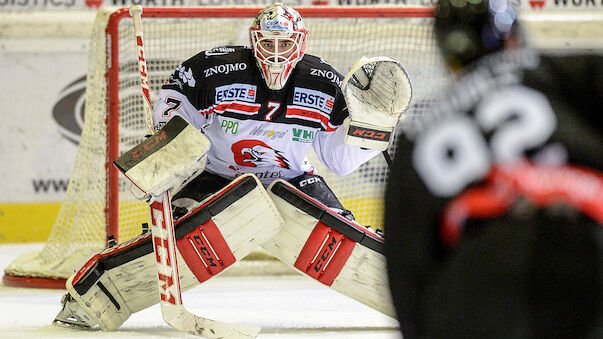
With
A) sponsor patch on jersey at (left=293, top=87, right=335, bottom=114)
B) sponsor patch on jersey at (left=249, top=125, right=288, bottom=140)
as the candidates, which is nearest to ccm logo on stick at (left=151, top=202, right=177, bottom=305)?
sponsor patch on jersey at (left=249, top=125, right=288, bottom=140)

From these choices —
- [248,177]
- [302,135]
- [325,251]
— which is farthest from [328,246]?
[302,135]

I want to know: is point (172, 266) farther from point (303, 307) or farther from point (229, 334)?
point (303, 307)

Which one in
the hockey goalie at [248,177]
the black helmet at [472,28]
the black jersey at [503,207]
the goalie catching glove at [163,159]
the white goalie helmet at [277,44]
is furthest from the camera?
the white goalie helmet at [277,44]

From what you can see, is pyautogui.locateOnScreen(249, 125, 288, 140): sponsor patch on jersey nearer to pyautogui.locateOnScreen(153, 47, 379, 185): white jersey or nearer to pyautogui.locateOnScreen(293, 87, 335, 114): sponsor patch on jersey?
pyautogui.locateOnScreen(153, 47, 379, 185): white jersey

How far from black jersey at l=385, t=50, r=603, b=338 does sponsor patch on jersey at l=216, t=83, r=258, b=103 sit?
1766mm

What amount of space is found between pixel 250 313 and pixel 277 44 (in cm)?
97

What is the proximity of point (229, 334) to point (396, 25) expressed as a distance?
196 centimetres

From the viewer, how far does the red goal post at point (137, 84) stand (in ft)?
13.1

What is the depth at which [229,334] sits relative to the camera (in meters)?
2.74

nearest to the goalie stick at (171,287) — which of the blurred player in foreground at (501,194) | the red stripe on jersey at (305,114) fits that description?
the red stripe on jersey at (305,114)

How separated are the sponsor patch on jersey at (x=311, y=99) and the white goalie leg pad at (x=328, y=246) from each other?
1.06 ft

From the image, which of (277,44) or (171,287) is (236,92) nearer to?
(277,44)

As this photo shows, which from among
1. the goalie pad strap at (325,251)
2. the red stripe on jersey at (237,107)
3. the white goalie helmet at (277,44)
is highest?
the white goalie helmet at (277,44)

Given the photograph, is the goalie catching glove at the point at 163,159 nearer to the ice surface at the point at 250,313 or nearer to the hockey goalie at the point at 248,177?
the hockey goalie at the point at 248,177
